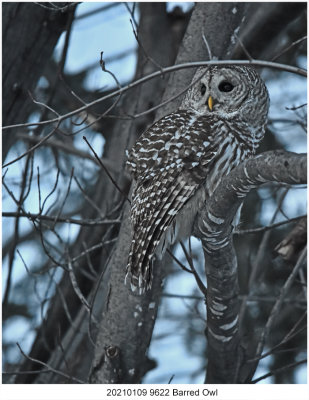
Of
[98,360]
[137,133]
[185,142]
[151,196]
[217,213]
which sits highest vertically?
[137,133]

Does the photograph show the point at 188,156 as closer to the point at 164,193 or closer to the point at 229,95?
the point at 164,193

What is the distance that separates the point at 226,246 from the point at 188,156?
51 cm

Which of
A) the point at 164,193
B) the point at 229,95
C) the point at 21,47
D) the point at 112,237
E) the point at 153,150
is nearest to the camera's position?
the point at 164,193

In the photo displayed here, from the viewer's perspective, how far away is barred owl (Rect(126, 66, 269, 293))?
11.0 ft

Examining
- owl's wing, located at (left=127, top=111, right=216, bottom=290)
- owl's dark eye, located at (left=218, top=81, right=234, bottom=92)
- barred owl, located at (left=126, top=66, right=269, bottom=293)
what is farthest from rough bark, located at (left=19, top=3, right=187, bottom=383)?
owl's dark eye, located at (left=218, top=81, right=234, bottom=92)

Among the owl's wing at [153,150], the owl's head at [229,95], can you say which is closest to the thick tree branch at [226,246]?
the owl's wing at [153,150]

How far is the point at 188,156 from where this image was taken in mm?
3418

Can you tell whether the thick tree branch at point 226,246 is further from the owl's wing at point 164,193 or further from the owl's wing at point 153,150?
the owl's wing at point 153,150

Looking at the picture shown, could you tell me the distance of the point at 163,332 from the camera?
663 cm

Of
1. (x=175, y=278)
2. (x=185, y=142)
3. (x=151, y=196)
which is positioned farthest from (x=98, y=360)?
(x=175, y=278)

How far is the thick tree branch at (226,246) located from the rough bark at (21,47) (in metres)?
1.72

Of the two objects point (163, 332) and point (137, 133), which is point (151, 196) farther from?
point (163, 332)

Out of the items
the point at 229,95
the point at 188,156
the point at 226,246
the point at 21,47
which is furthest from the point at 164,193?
the point at 21,47

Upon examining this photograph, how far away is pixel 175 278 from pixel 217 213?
129 inches
